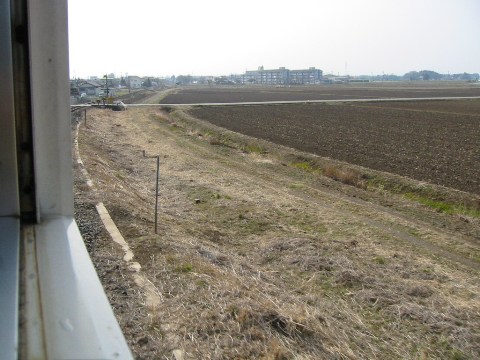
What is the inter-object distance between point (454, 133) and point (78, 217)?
79.8ft

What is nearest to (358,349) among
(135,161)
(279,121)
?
(135,161)

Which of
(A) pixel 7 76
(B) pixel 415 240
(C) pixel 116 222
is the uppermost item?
(A) pixel 7 76

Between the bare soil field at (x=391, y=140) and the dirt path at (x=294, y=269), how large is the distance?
3.62 m

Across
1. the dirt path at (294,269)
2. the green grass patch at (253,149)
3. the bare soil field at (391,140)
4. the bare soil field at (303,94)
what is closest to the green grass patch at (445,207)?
the dirt path at (294,269)

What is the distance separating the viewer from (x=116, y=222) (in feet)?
26.5

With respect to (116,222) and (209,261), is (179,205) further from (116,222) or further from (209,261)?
(209,261)

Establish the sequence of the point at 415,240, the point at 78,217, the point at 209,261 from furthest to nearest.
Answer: the point at 415,240 < the point at 78,217 < the point at 209,261

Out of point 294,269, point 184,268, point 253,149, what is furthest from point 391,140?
point 184,268

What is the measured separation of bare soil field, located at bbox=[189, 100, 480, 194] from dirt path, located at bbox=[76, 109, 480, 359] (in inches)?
142

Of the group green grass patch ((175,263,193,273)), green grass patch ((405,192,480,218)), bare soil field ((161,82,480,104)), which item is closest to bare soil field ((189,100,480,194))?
green grass patch ((405,192,480,218))

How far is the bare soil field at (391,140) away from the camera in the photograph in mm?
16312

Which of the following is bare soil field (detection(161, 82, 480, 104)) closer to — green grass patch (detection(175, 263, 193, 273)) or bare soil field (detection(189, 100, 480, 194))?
bare soil field (detection(189, 100, 480, 194))

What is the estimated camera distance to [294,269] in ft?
25.6

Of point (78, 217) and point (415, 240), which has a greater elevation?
point (78, 217)
